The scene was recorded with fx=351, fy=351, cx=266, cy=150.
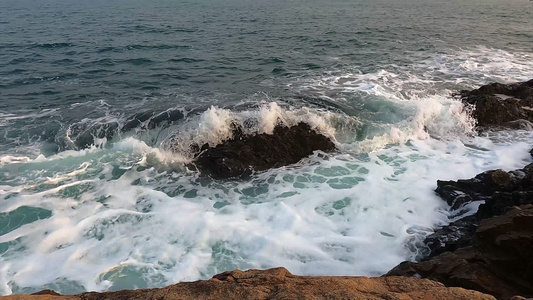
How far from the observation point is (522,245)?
401 cm

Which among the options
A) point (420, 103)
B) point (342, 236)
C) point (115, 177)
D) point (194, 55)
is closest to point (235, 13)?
point (194, 55)

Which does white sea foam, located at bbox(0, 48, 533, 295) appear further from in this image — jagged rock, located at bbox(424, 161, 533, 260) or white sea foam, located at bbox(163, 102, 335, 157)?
jagged rock, located at bbox(424, 161, 533, 260)

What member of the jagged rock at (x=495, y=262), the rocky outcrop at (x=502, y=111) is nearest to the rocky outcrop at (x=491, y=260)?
the jagged rock at (x=495, y=262)

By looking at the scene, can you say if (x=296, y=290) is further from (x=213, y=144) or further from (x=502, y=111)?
(x=502, y=111)

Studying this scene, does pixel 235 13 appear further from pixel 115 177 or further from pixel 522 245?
pixel 522 245

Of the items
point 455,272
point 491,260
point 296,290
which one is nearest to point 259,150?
point 455,272

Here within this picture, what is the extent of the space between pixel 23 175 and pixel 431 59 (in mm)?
17207

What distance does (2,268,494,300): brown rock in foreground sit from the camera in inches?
121

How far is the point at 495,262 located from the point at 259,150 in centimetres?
527

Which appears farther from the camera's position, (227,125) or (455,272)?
(227,125)

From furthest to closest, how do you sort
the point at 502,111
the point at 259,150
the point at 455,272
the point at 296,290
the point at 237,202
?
the point at 502,111, the point at 259,150, the point at 237,202, the point at 455,272, the point at 296,290

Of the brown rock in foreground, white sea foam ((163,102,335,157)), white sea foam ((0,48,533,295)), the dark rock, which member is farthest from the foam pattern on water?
the brown rock in foreground

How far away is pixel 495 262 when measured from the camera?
13.3ft

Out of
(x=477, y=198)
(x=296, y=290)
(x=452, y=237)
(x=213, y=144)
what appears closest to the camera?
(x=296, y=290)
